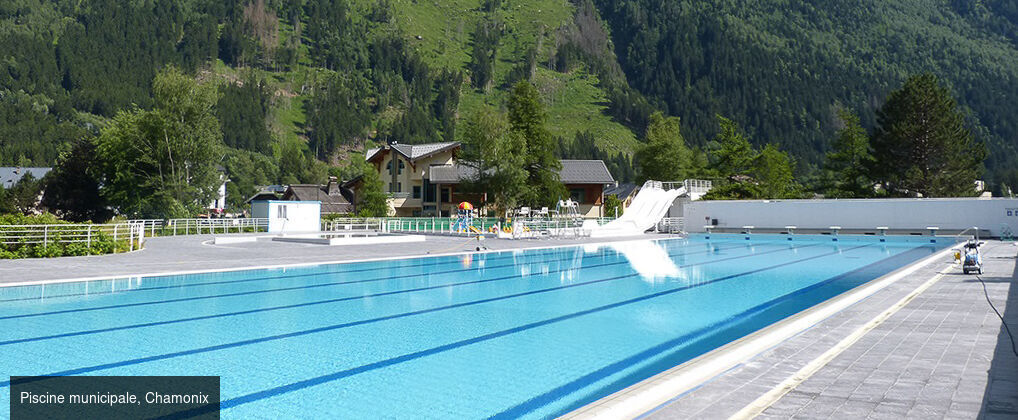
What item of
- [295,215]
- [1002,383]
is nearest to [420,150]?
[295,215]

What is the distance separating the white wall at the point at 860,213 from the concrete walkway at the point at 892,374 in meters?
30.2

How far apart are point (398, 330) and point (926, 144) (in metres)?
49.2

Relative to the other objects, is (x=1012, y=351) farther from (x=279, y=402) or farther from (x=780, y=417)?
(x=279, y=402)

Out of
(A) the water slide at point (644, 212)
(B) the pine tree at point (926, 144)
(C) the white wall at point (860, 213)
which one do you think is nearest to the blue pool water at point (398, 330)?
(A) the water slide at point (644, 212)

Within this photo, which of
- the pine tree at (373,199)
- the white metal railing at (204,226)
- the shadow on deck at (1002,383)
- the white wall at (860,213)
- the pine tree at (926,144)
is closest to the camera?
the shadow on deck at (1002,383)

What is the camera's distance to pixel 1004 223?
32.1 m

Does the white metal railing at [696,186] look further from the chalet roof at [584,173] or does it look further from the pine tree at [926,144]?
the pine tree at [926,144]

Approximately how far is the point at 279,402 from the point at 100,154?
139 ft

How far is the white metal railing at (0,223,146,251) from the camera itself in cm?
1808

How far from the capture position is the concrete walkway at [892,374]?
4.22 meters

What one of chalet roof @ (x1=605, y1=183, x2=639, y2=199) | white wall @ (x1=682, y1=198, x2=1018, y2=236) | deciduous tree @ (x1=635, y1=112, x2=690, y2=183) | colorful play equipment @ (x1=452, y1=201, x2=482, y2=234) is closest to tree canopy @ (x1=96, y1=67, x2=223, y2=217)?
colorful play equipment @ (x1=452, y1=201, x2=482, y2=234)

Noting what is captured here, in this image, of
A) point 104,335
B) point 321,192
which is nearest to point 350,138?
point 321,192
